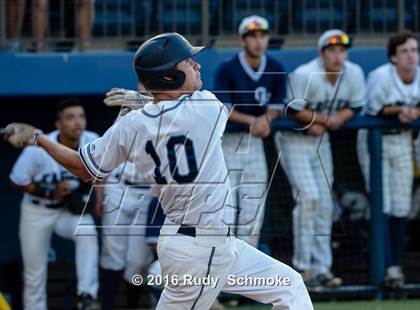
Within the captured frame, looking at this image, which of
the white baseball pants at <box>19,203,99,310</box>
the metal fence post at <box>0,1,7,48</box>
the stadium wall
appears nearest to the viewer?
the white baseball pants at <box>19,203,99,310</box>

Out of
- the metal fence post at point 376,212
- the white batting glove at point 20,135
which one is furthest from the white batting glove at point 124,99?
the metal fence post at point 376,212

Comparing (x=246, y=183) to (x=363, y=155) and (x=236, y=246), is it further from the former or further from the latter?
(x=236, y=246)

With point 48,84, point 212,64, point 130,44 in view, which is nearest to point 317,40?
point 212,64

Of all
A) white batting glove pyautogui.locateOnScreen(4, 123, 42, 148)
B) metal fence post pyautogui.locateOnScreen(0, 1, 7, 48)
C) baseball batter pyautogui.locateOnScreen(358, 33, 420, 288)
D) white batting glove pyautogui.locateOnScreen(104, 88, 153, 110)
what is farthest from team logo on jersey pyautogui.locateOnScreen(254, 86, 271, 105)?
white batting glove pyautogui.locateOnScreen(4, 123, 42, 148)

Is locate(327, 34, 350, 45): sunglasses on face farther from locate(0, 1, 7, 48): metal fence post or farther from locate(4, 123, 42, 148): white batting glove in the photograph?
locate(4, 123, 42, 148): white batting glove

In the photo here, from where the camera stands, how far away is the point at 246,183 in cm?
840

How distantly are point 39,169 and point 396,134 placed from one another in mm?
2840

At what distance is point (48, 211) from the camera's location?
8742 millimetres

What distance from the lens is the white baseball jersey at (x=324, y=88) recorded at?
28.7 ft

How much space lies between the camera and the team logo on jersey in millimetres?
8523

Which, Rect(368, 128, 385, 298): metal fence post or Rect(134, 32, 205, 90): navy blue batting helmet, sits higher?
Rect(134, 32, 205, 90): navy blue batting helmet

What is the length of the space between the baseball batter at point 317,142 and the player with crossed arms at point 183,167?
312 cm

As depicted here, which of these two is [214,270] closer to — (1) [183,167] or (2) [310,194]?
(1) [183,167]

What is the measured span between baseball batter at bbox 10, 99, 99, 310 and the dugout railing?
1607 mm
